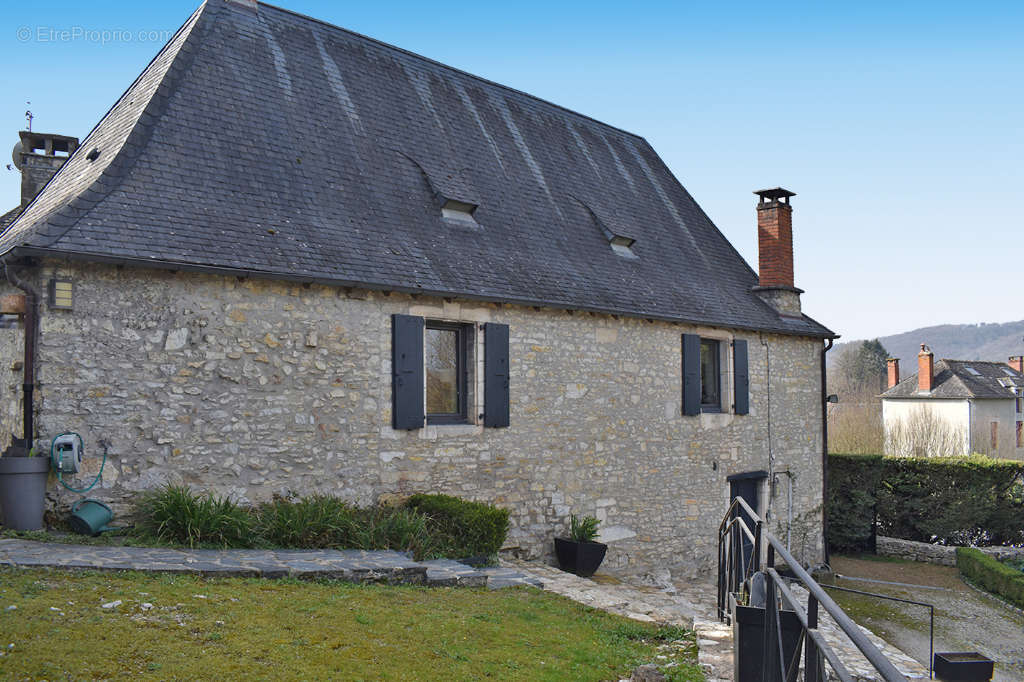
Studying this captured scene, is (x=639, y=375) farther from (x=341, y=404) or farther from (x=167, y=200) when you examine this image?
(x=167, y=200)

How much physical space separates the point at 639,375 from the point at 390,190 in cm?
441

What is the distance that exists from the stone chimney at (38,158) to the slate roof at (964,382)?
3210 cm

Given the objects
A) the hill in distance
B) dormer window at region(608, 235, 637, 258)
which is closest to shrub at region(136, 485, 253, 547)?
dormer window at region(608, 235, 637, 258)

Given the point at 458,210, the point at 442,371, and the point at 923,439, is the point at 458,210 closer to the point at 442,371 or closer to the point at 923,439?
the point at 442,371

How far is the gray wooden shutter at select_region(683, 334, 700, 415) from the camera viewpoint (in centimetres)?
1204

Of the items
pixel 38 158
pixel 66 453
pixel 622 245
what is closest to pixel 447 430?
pixel 66 453

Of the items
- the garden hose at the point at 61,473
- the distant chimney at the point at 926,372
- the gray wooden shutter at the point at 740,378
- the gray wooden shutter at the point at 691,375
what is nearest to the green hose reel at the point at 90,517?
the garden hose at the point at 61,473

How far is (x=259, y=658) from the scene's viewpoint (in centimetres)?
441

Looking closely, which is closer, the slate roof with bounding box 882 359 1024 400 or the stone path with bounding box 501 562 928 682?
the stone path with bounding box 501 562 928 682

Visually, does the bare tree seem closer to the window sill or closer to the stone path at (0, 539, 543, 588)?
the window sill

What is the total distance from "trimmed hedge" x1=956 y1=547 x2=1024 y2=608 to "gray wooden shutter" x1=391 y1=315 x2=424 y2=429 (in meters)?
10.8

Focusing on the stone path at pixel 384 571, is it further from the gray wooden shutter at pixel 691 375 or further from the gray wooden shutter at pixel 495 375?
the gray wooden shutter at pixel 691 375

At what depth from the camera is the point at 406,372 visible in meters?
8.77

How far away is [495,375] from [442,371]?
2.13 feet
